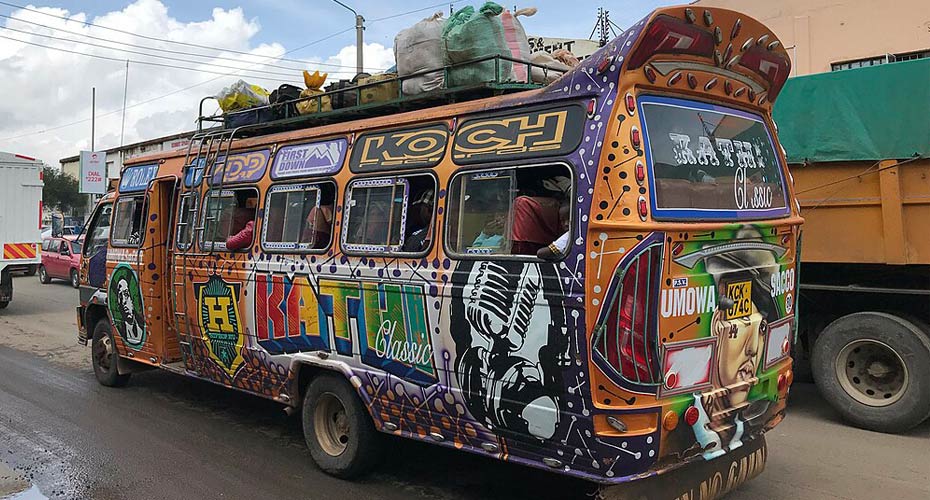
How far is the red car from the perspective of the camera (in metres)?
21.0

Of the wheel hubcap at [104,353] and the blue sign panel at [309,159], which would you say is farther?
the wheel hubcap at [104,353]

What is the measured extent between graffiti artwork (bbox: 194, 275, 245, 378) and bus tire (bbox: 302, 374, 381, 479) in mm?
A: 973

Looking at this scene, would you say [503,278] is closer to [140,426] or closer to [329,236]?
[329,236]

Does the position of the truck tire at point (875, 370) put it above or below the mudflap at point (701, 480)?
above

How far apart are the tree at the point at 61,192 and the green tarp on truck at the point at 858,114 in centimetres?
5176

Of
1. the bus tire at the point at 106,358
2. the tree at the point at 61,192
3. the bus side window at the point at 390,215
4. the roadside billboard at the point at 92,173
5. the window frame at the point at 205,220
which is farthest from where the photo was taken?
the tree at the point at 61,192

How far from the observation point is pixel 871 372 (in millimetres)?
6527

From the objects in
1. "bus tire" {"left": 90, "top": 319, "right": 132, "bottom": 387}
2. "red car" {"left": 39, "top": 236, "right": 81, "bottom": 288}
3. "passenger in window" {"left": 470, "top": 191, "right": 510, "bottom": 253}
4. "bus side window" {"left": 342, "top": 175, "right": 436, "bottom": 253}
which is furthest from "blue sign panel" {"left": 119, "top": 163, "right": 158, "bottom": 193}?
"red car" {"left": 39, "top": 236, "right": 81, "bottom": 288}

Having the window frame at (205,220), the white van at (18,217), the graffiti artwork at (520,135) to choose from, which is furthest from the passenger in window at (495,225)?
the white van at (18,217)

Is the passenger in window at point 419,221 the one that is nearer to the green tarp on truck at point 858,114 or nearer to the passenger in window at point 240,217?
the passenger in window at point 240,217

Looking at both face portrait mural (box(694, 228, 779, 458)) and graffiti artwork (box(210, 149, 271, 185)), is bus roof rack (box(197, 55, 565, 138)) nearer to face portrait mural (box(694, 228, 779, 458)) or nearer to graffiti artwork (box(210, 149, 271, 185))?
graffiti artwork (box(210, 149, 271, 185))

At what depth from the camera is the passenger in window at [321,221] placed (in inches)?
215

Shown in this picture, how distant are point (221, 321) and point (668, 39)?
14.3 ft

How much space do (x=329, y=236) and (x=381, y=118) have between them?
0.94 meters
